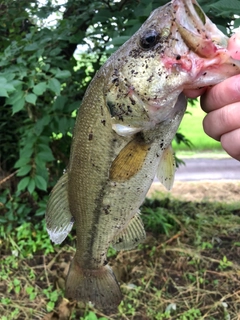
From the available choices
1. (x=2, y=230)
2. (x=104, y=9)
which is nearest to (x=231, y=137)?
(x=104, y=9)

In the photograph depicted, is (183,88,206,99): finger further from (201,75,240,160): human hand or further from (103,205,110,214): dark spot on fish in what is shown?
(103,205,110,214): dark spot on fish

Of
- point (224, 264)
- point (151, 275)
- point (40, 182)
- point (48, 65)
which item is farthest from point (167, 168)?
point (224, 264)

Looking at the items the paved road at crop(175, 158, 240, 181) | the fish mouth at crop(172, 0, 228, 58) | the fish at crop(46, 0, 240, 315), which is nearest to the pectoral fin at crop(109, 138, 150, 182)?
the fish at crop(46, 0, 240, 315)

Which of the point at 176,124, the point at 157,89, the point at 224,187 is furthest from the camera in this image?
the point at 224,187

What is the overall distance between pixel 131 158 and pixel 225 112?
1.15 feet

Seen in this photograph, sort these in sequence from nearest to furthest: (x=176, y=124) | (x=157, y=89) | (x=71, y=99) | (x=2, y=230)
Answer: (x=157, y=89)
(x=176, y=124)
(x=71, y=99)
(x=2, y=230)

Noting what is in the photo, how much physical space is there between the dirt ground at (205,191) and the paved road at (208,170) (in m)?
0.63

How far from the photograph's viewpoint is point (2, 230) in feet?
12.2

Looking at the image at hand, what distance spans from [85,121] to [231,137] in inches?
19.9

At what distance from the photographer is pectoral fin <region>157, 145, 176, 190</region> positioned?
1485mm

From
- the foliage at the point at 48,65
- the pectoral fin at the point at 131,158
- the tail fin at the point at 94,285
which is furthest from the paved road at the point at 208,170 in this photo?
the pectoral fin at the point at 131,158

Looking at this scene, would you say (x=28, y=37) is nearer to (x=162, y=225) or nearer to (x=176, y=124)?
(x=176, y=124)

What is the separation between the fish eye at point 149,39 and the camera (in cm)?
118

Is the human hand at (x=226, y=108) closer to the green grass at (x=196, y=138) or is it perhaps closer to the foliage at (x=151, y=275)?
the foliage at (x=151, y=275)
